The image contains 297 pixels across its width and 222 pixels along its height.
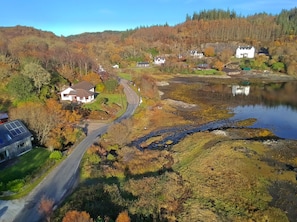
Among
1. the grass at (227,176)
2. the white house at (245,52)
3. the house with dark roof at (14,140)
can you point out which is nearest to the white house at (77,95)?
the house with dark roof at (14,140)

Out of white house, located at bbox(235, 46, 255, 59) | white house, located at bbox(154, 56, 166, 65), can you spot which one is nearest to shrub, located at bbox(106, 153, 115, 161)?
white house, located at bbox(154, 56, 166, 65)

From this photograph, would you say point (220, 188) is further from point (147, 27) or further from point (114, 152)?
point (147, 27)

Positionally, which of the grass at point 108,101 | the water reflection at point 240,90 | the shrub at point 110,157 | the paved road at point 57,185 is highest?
the grass at point 108,101

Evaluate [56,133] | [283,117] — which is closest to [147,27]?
[283,117]

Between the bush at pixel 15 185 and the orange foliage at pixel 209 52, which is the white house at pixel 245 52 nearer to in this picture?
the orange foliage at pixel 209 52

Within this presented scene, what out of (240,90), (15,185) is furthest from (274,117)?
(15,185)

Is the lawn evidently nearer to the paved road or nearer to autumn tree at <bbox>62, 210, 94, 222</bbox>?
the paved road

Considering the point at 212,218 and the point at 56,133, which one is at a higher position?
the point at 56,133
